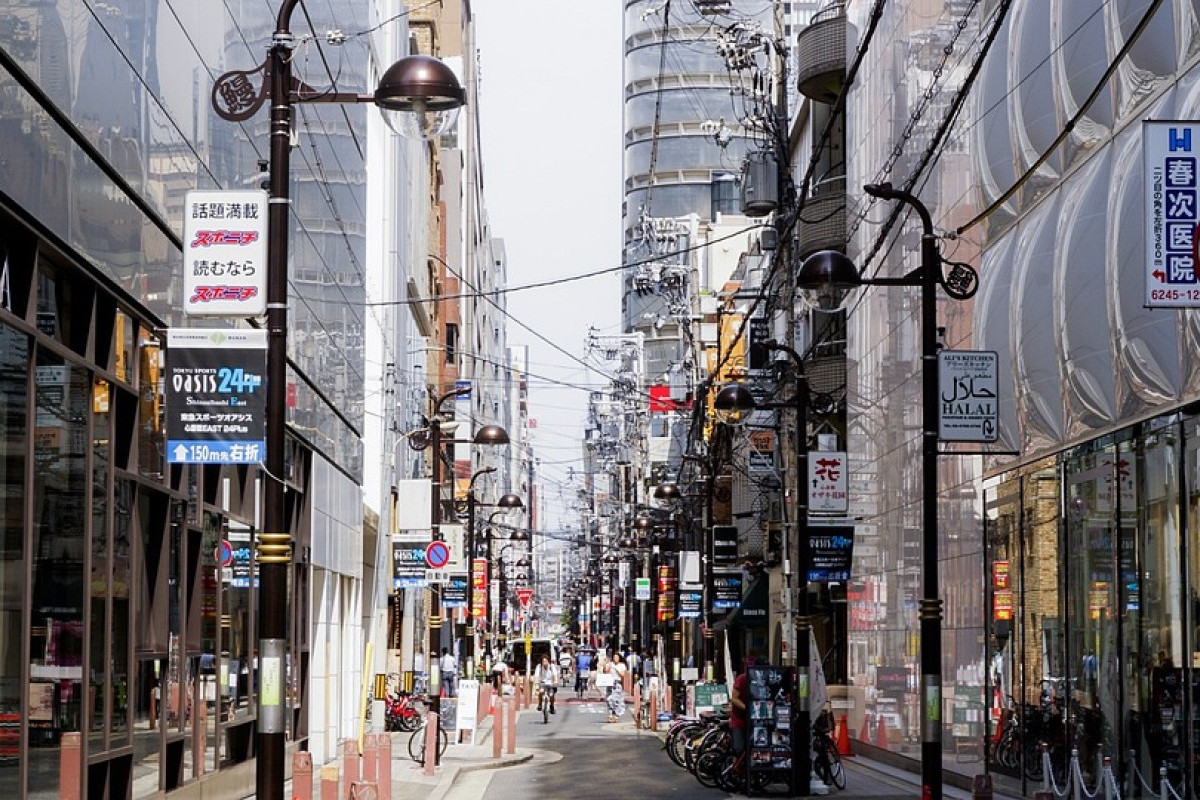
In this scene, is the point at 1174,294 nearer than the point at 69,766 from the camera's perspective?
Yes

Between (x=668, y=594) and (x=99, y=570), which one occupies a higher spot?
(x=99, y=570)

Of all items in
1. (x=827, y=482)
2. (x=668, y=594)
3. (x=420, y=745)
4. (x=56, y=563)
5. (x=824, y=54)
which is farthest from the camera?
(x=668, y=594)

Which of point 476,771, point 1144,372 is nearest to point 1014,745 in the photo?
point 1144,372

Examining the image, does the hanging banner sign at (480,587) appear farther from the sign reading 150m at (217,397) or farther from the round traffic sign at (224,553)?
the sign reading 150m at (217,397)

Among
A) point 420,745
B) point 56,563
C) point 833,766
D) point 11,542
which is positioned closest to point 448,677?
point 420,745

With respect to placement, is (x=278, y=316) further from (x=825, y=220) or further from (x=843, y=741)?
(x=825, y=220)

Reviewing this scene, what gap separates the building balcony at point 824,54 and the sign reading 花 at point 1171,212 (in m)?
32.8

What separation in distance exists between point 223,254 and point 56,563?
3097mm

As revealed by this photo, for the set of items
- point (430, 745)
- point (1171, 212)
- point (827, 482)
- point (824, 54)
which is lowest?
point (430, 745)

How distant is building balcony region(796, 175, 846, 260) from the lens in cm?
4747

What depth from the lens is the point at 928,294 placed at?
2070 centimetres

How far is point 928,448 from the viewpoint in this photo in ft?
67.7

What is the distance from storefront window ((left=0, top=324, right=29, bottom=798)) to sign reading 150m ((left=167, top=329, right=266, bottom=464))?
1.15 meters

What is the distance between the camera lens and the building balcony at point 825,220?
1869 inches
